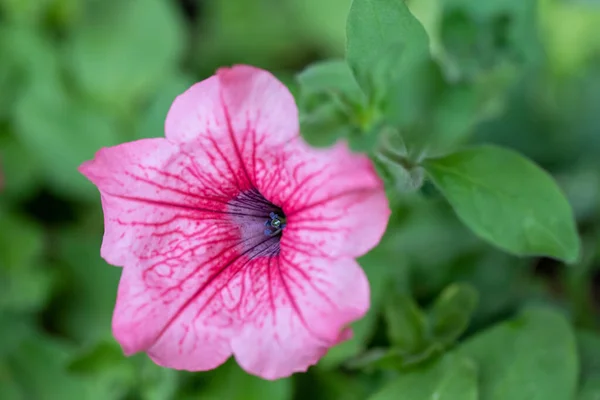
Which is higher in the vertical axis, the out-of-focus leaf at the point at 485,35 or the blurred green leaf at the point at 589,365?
the out-of-focus leaf at the point at 485,35

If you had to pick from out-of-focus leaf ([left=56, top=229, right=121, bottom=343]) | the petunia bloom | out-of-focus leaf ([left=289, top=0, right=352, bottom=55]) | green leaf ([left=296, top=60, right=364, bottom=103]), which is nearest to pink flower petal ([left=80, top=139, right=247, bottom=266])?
the petunia bloom

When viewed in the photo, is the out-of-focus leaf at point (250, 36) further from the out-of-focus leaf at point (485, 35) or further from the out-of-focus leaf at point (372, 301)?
the out-of-focus leaf at point (372, 301)

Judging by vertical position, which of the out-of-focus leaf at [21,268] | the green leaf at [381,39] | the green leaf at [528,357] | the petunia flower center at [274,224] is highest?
the green leaf at [381,39]

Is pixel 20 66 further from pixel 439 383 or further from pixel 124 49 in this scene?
pixel 439 383

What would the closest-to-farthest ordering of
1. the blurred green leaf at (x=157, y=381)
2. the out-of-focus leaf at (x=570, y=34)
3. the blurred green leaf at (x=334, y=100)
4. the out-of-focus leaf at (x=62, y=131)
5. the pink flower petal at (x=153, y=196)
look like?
the pink flower petal at (x=153, y=196) → the blurred green leaf at (x=334, y=100) → the blurred green leaf at (x=157, y=381) → the out-of-focus leaf at (x=62, y=131) → the out-of-focus leaf at (x=570, y=34)

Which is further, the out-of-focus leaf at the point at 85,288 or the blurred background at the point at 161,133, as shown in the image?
the out-of-focus leaf at the point at 85,288

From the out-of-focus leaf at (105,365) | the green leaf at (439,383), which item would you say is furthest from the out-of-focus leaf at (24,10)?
the green leaf at (439,383)
